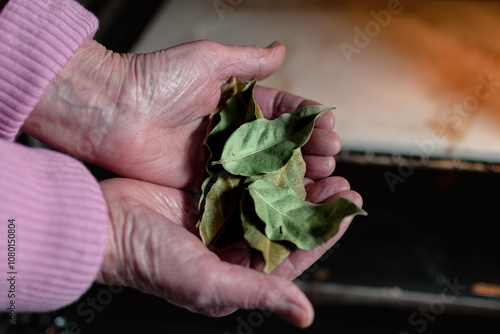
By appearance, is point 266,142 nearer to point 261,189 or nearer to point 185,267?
point 261,189

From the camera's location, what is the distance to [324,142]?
0.91m

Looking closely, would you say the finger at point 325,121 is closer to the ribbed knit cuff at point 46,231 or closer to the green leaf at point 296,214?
the green leaf at point 296,214

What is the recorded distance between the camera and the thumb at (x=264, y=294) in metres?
0.64

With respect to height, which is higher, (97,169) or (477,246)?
(477,246)

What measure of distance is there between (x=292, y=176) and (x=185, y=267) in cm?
27

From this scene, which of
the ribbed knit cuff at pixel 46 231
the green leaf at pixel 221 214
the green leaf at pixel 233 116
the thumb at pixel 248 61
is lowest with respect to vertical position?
the ribbed knit cuff at pixel 46 231

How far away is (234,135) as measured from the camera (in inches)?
33.0

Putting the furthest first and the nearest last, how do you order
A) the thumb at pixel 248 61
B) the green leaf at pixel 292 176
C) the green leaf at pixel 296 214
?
the thumb at pixel 248 61 < the green leaf at pixel 292 176 < the green leaf at pixel 296 214

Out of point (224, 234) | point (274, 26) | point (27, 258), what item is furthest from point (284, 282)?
point (274, 26)

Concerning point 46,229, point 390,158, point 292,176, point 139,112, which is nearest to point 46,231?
point 46,229

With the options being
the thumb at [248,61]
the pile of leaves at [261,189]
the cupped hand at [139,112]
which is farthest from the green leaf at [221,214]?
the thumb at [248,61]

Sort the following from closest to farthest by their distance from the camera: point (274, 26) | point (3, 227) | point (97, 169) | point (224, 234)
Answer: point (3, 227), point (224, 234), point (97, 169), point (274, 26)

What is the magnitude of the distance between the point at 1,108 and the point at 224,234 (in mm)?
416

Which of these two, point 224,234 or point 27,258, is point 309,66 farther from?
point 27,258
